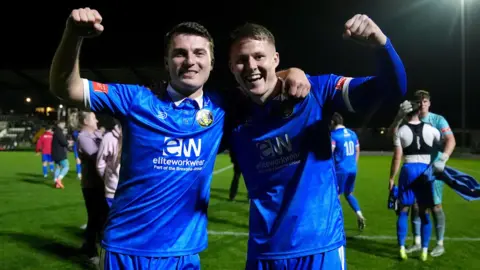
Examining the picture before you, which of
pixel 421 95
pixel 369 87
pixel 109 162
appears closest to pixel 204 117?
pixel 369 87

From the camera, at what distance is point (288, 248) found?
7.25 feet

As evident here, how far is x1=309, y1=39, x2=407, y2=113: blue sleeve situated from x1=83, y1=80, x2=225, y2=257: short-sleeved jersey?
0.75 m

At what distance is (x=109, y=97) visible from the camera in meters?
2.41

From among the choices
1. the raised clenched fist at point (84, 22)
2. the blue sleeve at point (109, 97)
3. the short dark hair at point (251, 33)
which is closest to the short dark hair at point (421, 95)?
the short dark hair at point (251, 33)

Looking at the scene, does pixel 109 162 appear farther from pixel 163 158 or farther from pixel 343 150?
pixel 343 150

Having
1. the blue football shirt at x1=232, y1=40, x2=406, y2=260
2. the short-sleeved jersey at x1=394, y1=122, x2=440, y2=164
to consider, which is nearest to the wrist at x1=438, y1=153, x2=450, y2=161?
the short-sleeved jersey at x1=394, y1=122, x2=440, y2=164

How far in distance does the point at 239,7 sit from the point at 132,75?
45.8ft

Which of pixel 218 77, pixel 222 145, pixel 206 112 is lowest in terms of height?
pixel 222 145

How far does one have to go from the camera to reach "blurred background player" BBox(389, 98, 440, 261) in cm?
589

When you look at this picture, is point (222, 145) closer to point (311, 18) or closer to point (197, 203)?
point (197, 203)

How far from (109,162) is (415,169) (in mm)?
4413

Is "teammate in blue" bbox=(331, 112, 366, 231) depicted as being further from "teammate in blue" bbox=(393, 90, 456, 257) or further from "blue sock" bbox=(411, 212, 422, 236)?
"teammate in blue" bbox=(393, 90, 456, 257)

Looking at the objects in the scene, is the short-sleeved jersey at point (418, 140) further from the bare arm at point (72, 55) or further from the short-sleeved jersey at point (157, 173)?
the bare arm at point (72, 55)

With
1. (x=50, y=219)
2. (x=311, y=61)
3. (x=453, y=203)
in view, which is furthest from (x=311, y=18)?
(x=50, y=219)
